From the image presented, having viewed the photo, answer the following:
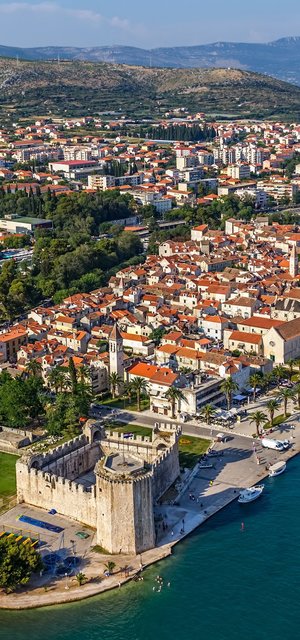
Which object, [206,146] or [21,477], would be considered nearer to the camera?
[21,477]

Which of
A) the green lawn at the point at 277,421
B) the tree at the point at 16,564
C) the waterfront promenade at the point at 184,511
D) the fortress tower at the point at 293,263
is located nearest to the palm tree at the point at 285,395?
the green lawn at the point at 277,421

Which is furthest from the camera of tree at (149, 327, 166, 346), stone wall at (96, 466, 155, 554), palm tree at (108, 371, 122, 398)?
tree at (149, 327, 166, 346)

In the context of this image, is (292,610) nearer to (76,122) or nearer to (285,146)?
(285,146)

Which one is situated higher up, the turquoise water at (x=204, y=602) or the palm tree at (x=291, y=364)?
the palm tree at (x=291, y=364)

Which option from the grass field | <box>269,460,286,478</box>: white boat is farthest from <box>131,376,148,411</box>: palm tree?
<box>269,460,286,478</box>: white boat

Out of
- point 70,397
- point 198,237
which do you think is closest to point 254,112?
point 198,237

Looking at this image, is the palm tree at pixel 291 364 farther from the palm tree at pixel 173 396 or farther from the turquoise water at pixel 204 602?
the turquoise water at pixel 204 602

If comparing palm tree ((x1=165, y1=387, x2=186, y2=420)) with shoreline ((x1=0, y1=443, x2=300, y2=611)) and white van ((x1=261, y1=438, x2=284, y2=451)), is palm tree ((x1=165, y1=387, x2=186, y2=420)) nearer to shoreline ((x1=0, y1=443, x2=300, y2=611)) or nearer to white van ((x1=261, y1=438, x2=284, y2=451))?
white van ((x1=261, y1=438, x2=284, y2=451))
